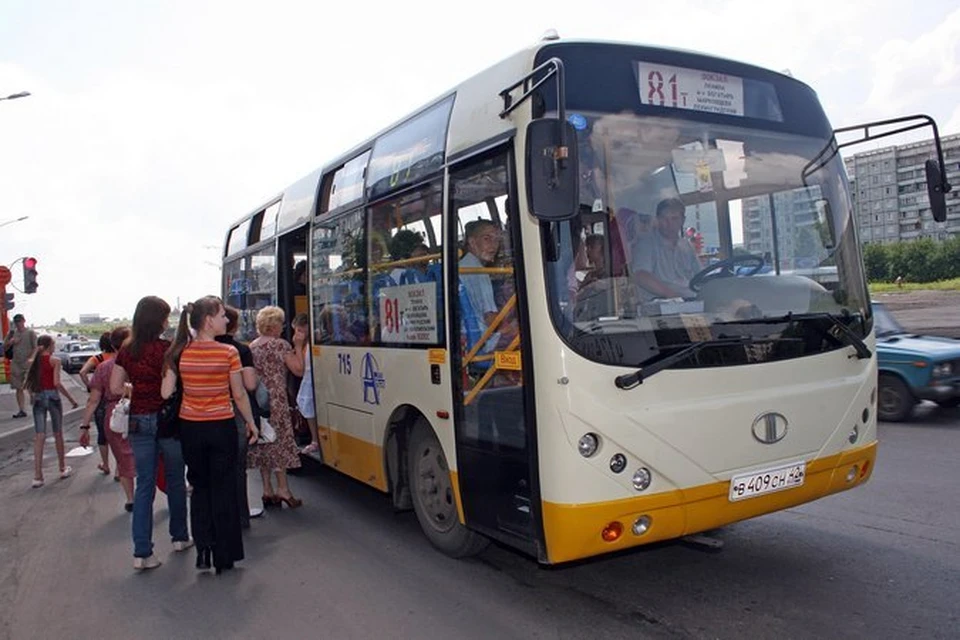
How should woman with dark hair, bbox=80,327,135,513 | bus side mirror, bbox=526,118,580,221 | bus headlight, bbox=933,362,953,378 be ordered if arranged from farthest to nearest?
bus headlight, bbox=933,362,953,378 → woman with dark hair, bbox=80,327,135,513 → bus side mirror, bbox=526,118,580,221

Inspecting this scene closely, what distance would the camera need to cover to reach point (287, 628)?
14.7ft

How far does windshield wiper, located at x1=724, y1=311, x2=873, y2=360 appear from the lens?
446 centimetres

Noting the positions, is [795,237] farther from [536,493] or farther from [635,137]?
[536,493]

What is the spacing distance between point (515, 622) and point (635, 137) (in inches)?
108

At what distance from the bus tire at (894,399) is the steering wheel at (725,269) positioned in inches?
256

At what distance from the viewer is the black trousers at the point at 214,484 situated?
214 inches

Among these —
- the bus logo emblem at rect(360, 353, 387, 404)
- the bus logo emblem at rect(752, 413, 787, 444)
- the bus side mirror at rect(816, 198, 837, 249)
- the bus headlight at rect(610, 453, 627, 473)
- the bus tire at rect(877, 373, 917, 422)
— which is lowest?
the bus tire at rect(877, 373, 917, 422)

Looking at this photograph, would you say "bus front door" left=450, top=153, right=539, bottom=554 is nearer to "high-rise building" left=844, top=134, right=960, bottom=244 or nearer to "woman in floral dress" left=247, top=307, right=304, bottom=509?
"high-rise building" left=844, top=134, right=960, bottom=244

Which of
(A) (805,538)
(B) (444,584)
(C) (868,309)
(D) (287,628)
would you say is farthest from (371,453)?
(C) (868,309)

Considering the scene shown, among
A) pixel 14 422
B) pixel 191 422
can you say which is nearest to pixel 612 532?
pixel 191 422

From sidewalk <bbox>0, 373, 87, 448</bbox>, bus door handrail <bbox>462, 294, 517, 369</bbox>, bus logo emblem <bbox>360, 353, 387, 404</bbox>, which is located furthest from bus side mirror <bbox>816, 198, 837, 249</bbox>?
sidewalk <bbox>0, 373, 87, 448</bbox>

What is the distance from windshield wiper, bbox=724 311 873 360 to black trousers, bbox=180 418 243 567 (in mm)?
3598

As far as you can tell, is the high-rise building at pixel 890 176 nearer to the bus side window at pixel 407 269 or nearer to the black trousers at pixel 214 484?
the bus side window at pixel 407 269

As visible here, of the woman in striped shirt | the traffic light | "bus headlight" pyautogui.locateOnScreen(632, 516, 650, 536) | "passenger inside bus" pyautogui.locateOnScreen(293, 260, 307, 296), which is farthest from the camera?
the traffic light
